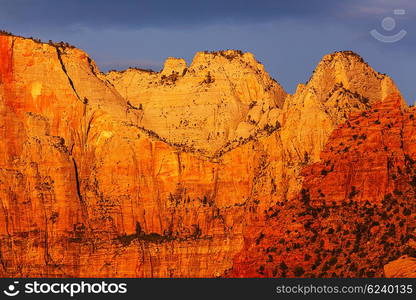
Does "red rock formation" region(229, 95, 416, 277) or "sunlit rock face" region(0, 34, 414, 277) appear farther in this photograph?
"sunlit rock face" region(0, 34, 414, 277)

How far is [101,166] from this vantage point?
198250 millimetres

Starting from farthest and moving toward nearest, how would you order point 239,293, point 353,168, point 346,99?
point 346,99, point 353,168, point 239,293

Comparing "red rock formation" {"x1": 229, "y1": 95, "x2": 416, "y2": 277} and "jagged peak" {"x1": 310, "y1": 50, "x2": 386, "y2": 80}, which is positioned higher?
"jagged peak" {"x1": 310, "y1": 50, "x2": 386, "y2": 80}

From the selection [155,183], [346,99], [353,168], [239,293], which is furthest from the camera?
[155,183]

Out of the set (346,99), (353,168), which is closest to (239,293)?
(353,168)

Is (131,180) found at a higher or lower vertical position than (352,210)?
higher

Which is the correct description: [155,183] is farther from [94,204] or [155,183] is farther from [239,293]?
[239,293]

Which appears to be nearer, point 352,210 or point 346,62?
point 352,210

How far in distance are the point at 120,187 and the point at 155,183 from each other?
3031 mm

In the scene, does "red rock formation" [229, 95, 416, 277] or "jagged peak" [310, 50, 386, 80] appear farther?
"jagged peak" [310, 50, 386, 80]

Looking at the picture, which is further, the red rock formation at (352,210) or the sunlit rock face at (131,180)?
the sunlit rock face at (131,180)

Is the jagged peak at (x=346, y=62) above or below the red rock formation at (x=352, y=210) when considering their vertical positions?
above

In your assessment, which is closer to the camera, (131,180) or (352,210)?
(352,210)

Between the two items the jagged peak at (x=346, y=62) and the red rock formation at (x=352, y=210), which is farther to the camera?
the jagged peak at (x=346, y=62)
